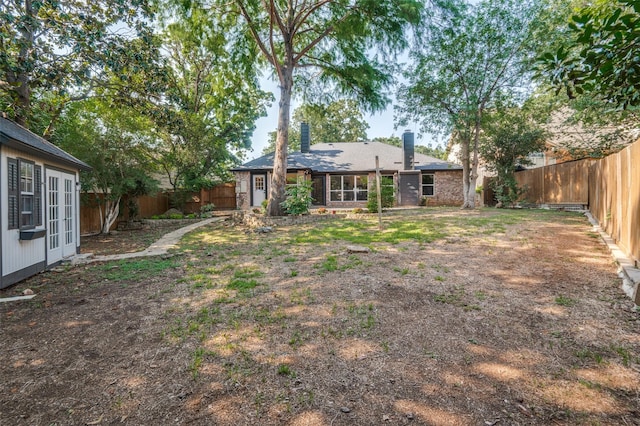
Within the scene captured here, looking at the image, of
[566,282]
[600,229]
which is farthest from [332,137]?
[566,282]

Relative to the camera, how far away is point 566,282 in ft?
14.1

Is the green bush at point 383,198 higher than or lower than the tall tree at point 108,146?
lower

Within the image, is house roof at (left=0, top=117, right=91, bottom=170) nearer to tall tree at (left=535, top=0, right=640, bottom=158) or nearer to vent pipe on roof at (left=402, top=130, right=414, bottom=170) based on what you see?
tall tree at (left=535, top=0, right=640, bottom=158)

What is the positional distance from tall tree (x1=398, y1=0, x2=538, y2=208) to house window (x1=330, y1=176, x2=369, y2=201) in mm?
5153

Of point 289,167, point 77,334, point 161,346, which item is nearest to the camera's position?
point 161,346

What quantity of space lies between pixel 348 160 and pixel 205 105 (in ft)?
32.7

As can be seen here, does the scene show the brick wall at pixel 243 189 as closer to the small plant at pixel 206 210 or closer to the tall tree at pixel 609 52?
the small plant at pixel 206 210

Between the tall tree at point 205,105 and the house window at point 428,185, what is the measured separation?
1211 cm

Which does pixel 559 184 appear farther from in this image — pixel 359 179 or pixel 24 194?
pixel 24 194

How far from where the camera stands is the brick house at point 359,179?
1927 centimetres

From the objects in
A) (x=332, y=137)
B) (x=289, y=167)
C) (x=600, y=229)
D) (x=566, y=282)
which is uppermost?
(x=332, y=137)

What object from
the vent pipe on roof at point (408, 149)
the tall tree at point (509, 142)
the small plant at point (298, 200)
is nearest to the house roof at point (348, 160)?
the vent pipe on roof at point (408, 149)

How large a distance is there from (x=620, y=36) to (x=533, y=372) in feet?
8.37

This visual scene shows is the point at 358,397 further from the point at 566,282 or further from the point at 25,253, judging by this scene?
the point at 25,253
